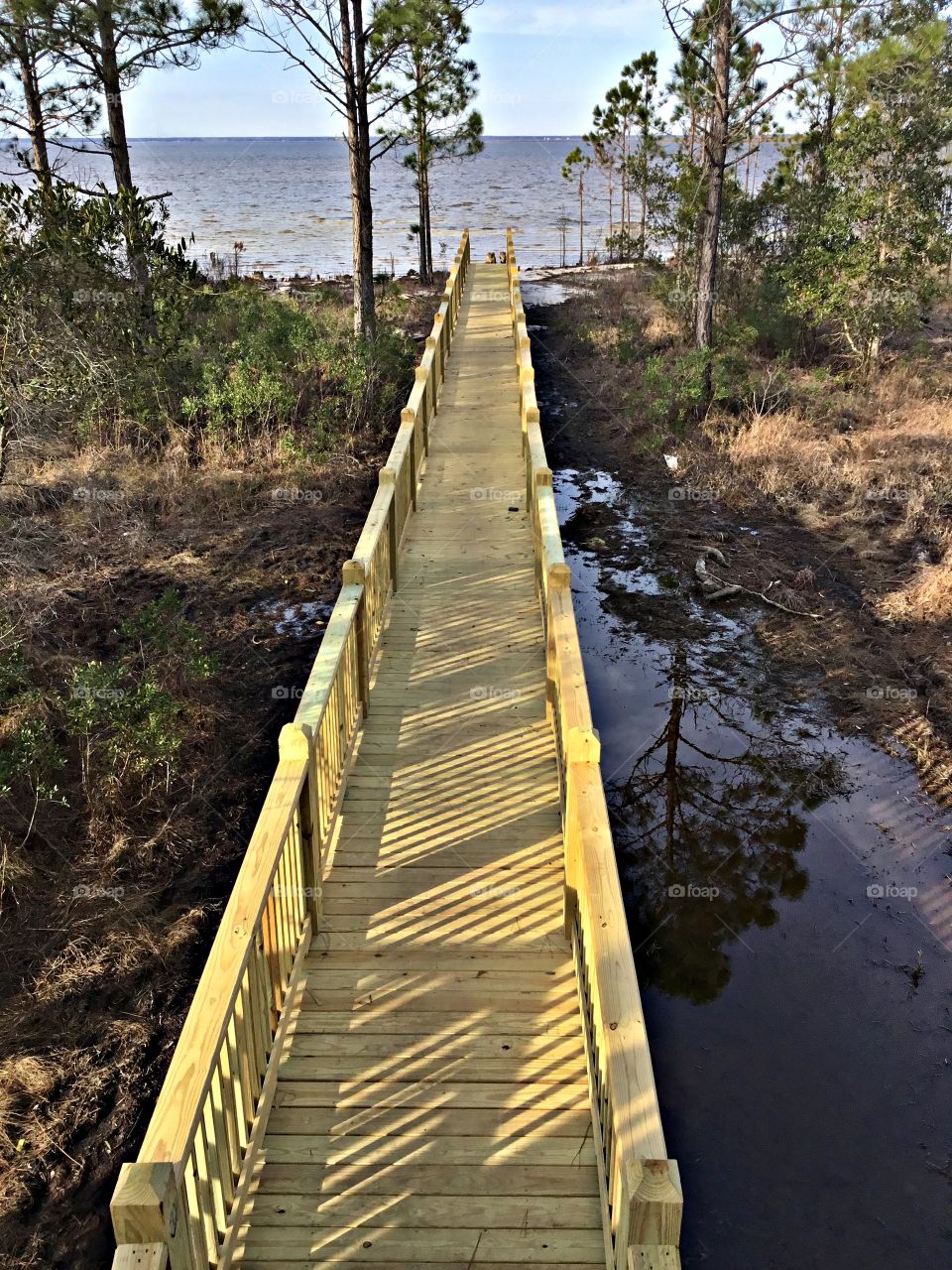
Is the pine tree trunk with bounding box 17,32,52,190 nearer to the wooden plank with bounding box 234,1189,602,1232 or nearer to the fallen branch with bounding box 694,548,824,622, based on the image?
the fallen branch with bounding box 694,548,824,622

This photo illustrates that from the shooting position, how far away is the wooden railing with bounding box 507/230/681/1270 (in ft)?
8.79

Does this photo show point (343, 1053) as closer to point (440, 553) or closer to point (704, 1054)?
point (704, 1054)

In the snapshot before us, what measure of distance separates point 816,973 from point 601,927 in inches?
118

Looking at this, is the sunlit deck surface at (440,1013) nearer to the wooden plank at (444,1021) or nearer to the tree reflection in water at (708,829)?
the wooden plank at (444,1021)

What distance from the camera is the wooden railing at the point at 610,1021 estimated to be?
8.79 ft

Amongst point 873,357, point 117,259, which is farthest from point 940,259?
point 117,259

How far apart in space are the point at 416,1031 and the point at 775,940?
299cm

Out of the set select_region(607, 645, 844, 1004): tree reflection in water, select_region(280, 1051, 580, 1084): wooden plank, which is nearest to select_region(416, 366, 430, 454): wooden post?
select_region(607, 645, 844, 1004): tree reflection in water

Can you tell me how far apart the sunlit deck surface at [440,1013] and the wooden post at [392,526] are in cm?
90

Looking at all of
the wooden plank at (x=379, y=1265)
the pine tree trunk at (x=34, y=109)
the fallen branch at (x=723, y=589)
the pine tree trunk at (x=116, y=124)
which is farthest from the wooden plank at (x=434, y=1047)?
the pine tree trunk at (x=34, y=109)

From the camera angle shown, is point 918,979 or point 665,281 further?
point 665,281

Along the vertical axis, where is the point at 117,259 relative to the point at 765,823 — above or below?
above

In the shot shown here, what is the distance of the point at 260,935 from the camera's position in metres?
4.03

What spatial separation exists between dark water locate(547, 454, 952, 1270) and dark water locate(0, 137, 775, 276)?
15.1 meters
